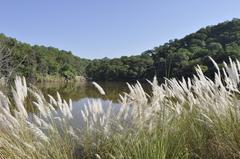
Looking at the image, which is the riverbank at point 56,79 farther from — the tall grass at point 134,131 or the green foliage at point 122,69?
the tall grass at point 134,131

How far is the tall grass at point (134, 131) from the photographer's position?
254 centimetres

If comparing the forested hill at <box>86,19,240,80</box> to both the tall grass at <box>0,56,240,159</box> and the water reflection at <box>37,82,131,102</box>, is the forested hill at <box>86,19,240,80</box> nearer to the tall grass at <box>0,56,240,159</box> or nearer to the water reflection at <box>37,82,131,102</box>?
the water reflection at <box>37,82,131,102</box>

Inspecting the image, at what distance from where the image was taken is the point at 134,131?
281 centimetres

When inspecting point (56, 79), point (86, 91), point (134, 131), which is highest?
point (56, 79)

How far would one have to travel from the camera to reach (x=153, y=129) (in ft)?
8.66

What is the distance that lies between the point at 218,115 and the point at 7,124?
Answer: 153cm

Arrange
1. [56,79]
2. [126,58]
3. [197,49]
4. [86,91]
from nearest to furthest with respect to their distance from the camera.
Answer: [197,49], [86,91], [126,58], [56,79]

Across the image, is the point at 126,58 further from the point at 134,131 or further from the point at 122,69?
the point at 134,131

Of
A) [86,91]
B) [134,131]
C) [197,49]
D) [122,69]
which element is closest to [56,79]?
[122,69]

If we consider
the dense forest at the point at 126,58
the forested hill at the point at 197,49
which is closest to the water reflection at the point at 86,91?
the dense forest at the point at 126,58

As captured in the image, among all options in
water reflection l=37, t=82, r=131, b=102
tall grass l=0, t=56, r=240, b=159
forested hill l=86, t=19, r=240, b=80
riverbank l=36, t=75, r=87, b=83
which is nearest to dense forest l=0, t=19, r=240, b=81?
forested hill l=86, t=19, r=240, b=80

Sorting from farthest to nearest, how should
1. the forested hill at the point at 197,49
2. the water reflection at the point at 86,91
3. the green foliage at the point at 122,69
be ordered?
1. the green foliage at the point at 122,69
2. the forested hill at the point at 197,49
3. the water reflection at the point at 86,91

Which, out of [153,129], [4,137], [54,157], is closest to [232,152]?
[153,129]

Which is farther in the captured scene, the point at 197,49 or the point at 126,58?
the point at 126,58
